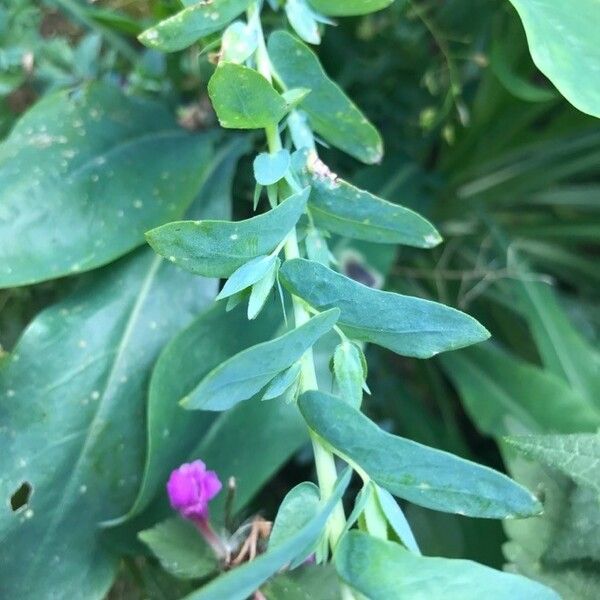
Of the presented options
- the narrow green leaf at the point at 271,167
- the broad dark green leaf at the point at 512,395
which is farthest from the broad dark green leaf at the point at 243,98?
the broad dark green leaf at the point at 512,395

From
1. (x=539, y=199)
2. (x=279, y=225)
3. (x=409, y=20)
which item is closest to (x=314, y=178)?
(x=279, y=225)

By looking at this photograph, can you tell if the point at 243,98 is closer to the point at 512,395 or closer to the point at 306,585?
the point at 306,585

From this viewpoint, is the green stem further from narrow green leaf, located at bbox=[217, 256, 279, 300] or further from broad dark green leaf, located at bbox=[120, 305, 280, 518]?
broad dark green leaf, located at bbox=[120, 305, 280, 518]

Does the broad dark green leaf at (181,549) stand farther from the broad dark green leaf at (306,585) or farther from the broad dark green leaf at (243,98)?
the broad dark green leaf at (243,98)

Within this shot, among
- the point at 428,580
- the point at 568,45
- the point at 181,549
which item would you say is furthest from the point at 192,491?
the point at 568,45

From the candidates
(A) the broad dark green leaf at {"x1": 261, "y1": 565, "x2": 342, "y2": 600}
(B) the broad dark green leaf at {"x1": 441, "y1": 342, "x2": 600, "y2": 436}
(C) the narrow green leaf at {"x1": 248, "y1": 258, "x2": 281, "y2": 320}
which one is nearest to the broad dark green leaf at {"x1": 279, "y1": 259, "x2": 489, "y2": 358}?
(C) the narrow green leaf at {"x1": 248, "y1": 258, "x2": 281, "y2": 320}

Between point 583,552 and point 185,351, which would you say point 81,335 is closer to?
point 185,351
